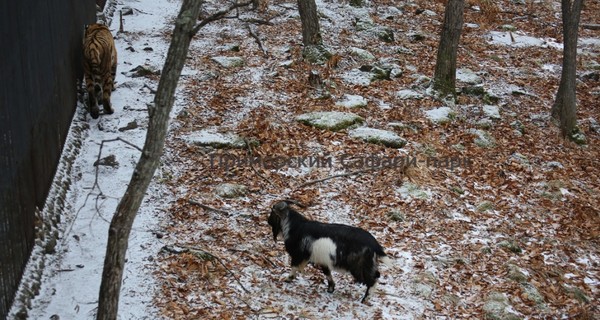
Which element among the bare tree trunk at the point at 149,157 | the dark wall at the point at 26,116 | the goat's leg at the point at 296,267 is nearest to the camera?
the bare tree trunk at the point at 149,157

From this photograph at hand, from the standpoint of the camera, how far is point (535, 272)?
32.4 ft

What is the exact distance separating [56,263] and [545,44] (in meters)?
19.8

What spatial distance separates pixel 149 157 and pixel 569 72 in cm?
1353

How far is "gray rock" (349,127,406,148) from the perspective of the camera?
12.8 meters

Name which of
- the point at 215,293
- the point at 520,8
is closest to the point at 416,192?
the point at 215,293

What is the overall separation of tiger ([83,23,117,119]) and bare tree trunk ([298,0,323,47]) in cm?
597

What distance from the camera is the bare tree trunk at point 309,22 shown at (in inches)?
639

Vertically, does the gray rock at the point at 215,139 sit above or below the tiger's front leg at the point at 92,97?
below

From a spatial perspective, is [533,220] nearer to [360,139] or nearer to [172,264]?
[360,139]

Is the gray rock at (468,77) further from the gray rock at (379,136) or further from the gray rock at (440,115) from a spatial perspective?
the gray rock at (379,136)

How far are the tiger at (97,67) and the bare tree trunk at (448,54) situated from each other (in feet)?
28.6

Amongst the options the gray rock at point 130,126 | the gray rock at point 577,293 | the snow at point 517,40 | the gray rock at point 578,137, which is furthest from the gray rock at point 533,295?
the snow at point 517,40

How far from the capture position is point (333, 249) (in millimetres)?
7918

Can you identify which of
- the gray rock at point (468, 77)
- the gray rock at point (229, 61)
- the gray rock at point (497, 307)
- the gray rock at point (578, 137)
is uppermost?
the gray rock at point (229, 61)
